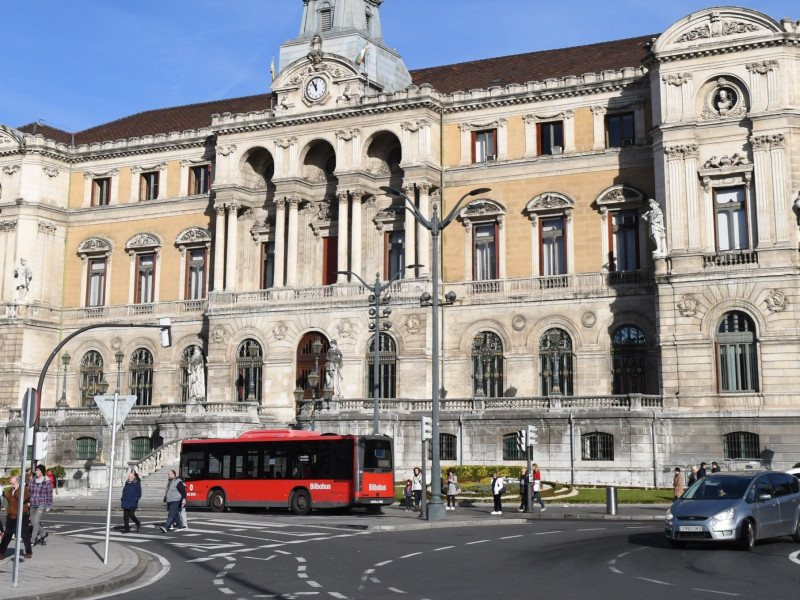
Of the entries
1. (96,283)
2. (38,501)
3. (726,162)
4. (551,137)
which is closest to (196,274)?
(96,283)

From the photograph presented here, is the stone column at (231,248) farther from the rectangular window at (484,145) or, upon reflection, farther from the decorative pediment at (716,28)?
the decorative pediment at (716,28)

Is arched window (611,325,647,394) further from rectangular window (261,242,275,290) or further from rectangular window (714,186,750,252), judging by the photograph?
rectangular window (261,242,275,290)

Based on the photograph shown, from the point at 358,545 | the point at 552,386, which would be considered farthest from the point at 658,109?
the point at 358,545

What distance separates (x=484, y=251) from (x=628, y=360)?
974cm

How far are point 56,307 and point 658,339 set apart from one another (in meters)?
37.0

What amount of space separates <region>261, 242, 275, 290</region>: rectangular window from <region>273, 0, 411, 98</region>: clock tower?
8.55m

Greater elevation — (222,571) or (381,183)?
(381,183)

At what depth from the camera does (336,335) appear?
5678 centimetres

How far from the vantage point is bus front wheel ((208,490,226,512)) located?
40625mm

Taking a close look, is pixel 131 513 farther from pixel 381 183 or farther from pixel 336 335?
pixel 381 183

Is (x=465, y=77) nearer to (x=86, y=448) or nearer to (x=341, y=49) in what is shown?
(x=341, y=49)

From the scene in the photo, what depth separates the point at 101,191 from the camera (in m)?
68.1

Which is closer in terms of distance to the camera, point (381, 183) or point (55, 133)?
point (381, 183)

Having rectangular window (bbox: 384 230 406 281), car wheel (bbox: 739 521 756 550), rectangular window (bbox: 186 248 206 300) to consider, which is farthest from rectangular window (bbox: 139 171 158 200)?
car wheel (bbox: 739 521 756 550)
